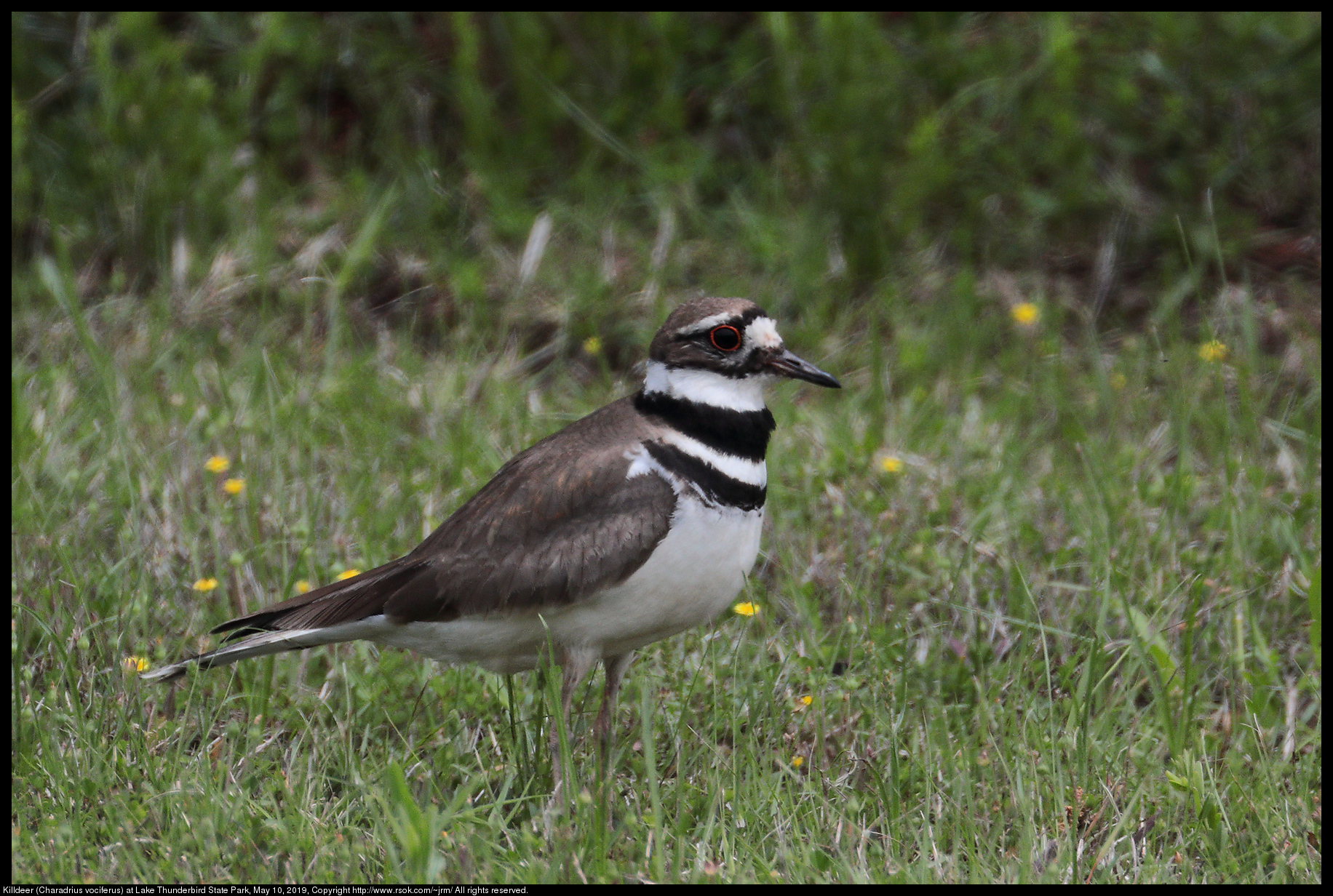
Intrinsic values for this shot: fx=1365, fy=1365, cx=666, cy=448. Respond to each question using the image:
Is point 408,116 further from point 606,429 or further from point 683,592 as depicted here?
point 683,592

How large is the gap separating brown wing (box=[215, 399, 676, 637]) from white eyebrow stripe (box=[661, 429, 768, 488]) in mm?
96

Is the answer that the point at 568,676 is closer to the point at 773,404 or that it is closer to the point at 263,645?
the point at 263,645

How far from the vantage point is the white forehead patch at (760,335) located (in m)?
3.65

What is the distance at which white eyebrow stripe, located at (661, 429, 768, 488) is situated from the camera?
3537 mm

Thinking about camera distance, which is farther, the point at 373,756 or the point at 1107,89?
the point at 1107,89

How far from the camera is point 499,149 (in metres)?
7.12

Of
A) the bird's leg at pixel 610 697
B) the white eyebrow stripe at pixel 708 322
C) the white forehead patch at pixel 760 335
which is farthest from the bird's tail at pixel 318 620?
the white forehead patch at pixel 760 335

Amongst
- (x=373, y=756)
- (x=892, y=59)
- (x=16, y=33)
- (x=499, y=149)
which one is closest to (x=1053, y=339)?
(x=892, y=59)

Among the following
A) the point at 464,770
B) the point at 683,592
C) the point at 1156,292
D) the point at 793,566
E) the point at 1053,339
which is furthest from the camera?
the point at 1156,292

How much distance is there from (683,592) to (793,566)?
48.9 inches

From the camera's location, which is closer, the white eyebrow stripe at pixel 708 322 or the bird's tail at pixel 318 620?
the bird's tail at pixel 318 620

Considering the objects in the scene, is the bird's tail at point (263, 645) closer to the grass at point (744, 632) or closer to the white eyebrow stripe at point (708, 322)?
the grass at point (744, 632)

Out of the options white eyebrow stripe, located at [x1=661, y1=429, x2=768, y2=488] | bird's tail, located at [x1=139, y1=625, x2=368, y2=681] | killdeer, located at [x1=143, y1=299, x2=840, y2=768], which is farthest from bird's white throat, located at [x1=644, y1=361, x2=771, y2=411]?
bird's tail, located at [x1=139, y1=625, x2=368, y2=681]

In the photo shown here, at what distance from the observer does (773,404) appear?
18.8 ft
